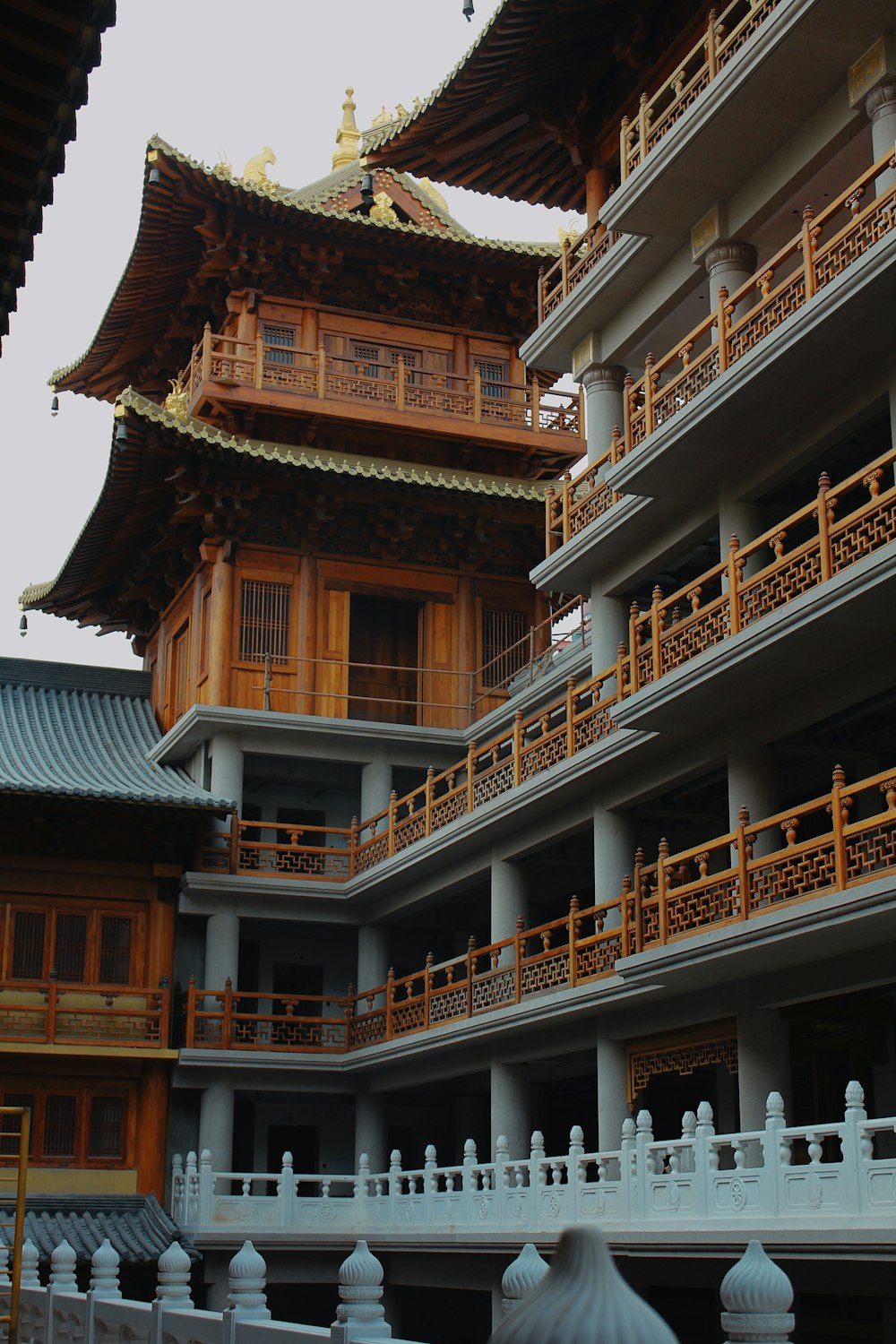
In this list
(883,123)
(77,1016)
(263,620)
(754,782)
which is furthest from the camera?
(263,620)

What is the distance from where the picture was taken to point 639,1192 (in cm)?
1823

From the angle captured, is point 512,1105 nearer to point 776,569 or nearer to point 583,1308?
point 776,569

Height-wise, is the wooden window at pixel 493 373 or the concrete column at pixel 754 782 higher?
the wooden window at pixel 493 373

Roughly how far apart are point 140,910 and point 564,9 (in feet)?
55.5

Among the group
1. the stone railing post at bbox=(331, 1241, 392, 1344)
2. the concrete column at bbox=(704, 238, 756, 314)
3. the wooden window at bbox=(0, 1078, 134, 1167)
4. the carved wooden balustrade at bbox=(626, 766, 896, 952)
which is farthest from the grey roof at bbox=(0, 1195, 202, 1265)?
the stone railing post at bbox=(331, 1241, 392, 1344)

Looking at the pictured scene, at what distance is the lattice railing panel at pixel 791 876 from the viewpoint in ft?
54.9

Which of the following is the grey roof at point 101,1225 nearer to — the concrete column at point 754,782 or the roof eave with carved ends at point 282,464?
the concrete column at point 754,782

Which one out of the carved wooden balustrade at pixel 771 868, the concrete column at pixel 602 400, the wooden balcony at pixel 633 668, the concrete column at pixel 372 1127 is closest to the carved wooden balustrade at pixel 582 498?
the concrete column at pixel 602 400

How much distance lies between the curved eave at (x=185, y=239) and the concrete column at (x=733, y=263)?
42.6ft

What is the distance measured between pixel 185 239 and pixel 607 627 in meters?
14.6

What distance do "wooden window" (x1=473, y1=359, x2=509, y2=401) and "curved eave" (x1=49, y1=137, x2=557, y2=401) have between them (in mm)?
2001

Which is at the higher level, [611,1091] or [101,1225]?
[611,1091]

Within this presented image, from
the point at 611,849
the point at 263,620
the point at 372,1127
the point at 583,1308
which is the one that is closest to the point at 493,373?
the point at 263,620

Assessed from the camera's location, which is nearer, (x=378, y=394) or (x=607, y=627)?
(x=607, y=627)
